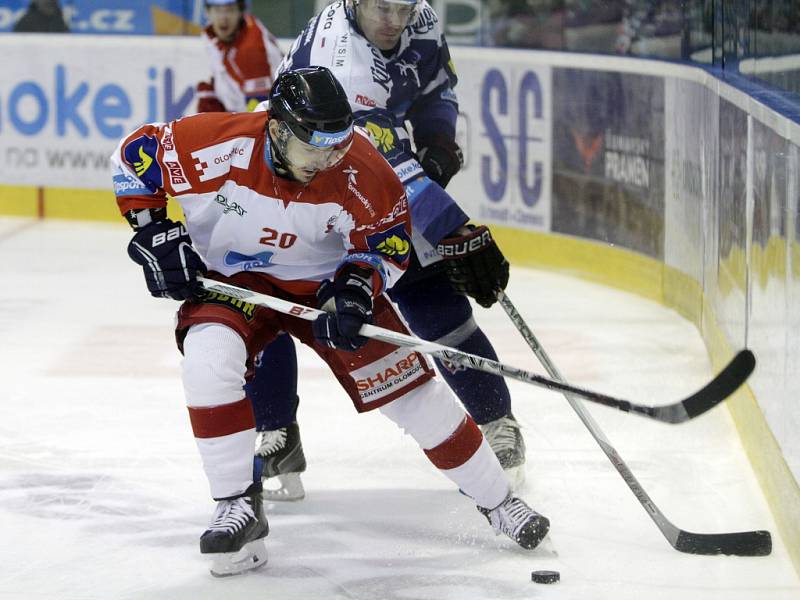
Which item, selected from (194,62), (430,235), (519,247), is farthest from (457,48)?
(430,235)

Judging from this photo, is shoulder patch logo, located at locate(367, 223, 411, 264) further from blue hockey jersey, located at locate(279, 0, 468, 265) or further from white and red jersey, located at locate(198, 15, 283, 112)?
white and red jersey, located at locate(198, 15, 283, 112)

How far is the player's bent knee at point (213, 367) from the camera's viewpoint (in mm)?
2600

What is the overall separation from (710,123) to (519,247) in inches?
75.5

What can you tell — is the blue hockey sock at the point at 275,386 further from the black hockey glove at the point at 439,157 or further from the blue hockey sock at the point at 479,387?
the black hockey glove at the point at 439,157

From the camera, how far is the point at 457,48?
264 inches

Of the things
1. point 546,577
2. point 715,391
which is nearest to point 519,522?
point 546,577

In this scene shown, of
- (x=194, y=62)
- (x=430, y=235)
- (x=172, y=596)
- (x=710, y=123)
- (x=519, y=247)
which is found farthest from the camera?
(x=194, y=62)

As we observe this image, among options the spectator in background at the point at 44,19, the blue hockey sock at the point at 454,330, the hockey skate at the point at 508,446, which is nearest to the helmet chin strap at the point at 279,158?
the blue hockey sock at the point at 454,330

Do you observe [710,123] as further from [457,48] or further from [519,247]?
[457,48]

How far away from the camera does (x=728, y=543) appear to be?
2.80 m

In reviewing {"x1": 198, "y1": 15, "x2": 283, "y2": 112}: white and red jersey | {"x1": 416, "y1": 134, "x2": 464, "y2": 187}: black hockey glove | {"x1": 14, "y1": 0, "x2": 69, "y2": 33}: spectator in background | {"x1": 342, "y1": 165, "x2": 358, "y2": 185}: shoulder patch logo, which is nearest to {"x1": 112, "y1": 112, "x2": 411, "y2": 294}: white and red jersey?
{"x1": 342, "y1": 165, "x2": 358, "y2": 185}: shoulder patch logo

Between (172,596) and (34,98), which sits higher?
(34,98)

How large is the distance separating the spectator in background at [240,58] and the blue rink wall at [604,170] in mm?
735

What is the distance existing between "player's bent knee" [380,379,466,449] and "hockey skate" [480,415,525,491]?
49 centimetres
